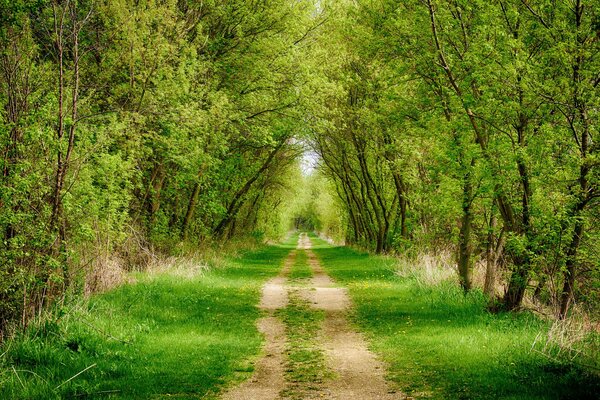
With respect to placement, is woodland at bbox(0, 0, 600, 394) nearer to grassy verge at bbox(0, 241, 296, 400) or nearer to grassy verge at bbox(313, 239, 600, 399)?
grassy verge at bbox(0, 241, 296, 400)

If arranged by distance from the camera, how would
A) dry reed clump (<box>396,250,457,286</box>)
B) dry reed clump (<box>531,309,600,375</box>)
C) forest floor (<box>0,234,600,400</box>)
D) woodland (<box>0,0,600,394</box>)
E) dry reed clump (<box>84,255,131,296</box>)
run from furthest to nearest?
dry reed clump (<box>396,250,457,286</box>)
dry reed clump (<box>84,255,131,296</box>)
woodland (<box>0,0,600,394</box>)
dry reed clump (<box>531,309,600,375</box>)
forest floor (<box>0,234,600,400</box>)

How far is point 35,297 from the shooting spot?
9.70 m

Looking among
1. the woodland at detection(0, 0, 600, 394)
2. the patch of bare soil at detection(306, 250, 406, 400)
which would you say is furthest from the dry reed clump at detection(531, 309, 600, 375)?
the patch of bare soil at detection(306, 250, 406, 400)

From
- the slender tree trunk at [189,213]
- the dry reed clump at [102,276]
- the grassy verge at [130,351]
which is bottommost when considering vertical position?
the grassy verge at [130,351]

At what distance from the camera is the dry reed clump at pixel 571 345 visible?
25.4 ft

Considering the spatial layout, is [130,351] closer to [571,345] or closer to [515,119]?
→ [571,345]

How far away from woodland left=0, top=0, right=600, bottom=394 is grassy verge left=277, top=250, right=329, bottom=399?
423 cm

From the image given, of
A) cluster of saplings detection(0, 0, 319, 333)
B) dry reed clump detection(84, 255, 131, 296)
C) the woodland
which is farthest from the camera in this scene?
dry reed clump detection(84, 255, 131, 296)

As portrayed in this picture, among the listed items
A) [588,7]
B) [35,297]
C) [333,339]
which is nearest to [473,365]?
[333,339]

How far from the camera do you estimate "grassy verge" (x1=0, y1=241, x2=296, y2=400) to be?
753 centimetres

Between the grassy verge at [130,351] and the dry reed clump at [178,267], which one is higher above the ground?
the dry reed clump at [178,267]

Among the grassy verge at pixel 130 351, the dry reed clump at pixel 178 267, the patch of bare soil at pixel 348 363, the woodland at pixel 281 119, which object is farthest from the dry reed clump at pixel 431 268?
the dry reed clump at pixel 178 267

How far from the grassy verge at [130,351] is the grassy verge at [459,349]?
8.77 feet

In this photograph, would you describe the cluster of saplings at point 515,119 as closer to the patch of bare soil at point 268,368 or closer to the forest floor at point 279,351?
the forest floor at point 279,351
